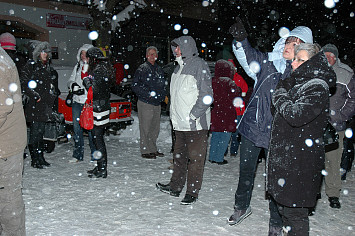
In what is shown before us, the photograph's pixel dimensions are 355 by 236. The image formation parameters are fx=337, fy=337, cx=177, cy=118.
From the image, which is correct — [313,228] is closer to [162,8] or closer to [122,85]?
[122,85]

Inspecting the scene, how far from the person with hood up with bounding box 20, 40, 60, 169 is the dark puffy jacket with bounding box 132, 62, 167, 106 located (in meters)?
1.62

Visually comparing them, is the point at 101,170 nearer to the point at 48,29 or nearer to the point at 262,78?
the point at 262,78

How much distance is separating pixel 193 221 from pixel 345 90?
8.81 feet

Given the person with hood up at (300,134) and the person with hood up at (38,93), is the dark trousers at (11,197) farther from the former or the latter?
the person with hood up at (38,93)

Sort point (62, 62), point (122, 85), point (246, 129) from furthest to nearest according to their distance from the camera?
1. point (62, 62)
2. point (122, 85)
3. point (246, 129)

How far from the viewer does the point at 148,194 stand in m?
5.01

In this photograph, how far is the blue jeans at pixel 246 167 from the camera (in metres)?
3.81

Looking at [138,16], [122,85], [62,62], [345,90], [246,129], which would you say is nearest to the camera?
[246,129]

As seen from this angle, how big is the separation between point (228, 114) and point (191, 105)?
7.65 ft

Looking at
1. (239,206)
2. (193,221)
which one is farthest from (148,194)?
(239,206)

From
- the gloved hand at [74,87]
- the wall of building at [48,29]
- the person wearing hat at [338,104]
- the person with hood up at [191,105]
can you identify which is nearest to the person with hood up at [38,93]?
Answer: the gloved hand at [74,87]

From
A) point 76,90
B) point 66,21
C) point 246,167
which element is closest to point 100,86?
point 76,90

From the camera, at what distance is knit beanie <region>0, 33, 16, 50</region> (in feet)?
19.9

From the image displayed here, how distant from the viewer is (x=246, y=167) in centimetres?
387
